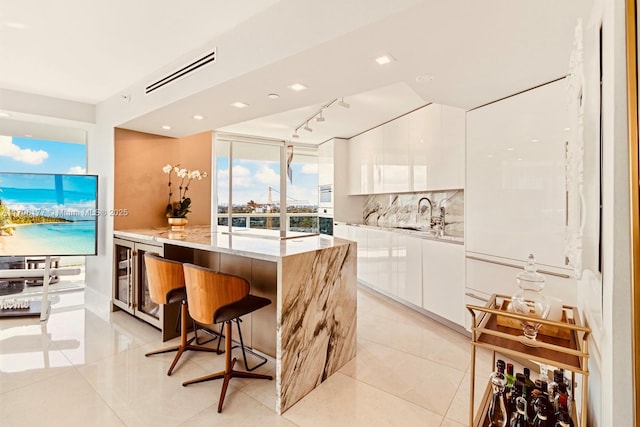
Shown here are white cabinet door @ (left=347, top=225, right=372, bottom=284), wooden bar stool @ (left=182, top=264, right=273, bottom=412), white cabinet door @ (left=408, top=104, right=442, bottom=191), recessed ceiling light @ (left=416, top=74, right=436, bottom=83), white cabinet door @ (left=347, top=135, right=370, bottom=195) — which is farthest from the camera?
white cabinet door @ (left=347, top=135, right=370, bottom=195)

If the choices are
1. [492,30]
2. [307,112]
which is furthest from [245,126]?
[492,30]

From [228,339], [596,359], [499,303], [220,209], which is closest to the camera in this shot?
[596,359]

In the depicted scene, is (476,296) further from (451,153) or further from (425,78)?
(425,78)

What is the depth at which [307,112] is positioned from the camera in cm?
414

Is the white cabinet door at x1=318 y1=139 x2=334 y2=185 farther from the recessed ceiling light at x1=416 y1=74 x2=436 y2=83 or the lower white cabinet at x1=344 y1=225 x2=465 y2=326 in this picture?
the recessed ceiling light at x1=416 y1=74 x2=436 y2=83

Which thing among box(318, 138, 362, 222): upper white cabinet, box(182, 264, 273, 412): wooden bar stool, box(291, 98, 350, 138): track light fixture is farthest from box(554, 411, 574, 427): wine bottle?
box(318, 138, 362, 222): upper white cabinet

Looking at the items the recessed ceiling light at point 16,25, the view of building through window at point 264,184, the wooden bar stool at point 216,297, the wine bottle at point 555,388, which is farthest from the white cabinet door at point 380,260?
the recessed ceiling light at point 16,25

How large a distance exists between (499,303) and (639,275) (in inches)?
35.2

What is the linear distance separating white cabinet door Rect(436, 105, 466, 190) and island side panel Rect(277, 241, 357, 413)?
148cm

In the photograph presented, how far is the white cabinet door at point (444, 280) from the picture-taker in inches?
119

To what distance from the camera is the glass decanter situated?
49.1 inches

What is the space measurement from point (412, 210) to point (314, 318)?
278cm

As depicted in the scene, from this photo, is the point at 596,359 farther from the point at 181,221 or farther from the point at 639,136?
the point at 181,221

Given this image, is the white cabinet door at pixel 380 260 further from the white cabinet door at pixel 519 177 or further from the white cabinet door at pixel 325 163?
the white cabinet door at pixel 325 163
